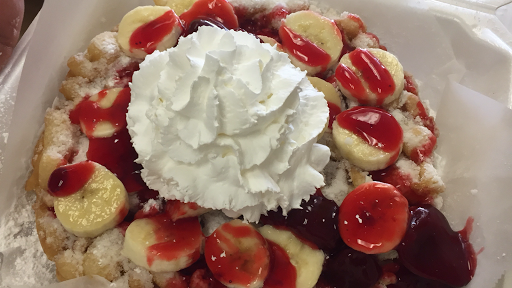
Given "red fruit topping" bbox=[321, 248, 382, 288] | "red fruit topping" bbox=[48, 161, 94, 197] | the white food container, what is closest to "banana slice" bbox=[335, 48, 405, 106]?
the white food container

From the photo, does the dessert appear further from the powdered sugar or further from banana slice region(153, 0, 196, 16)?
banana slice region(153, 0, 196, 16)

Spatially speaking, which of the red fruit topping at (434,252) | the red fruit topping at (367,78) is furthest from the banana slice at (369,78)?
the red fruit topping at (434,252)

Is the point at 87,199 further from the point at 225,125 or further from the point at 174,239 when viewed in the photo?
the point at 225,125

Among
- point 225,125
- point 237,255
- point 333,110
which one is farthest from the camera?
point 333,110

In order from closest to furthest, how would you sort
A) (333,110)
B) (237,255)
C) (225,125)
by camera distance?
(225,125) < (237,255) < (333,110)

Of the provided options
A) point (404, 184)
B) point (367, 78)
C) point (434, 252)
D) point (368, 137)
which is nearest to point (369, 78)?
point (367, 78)
